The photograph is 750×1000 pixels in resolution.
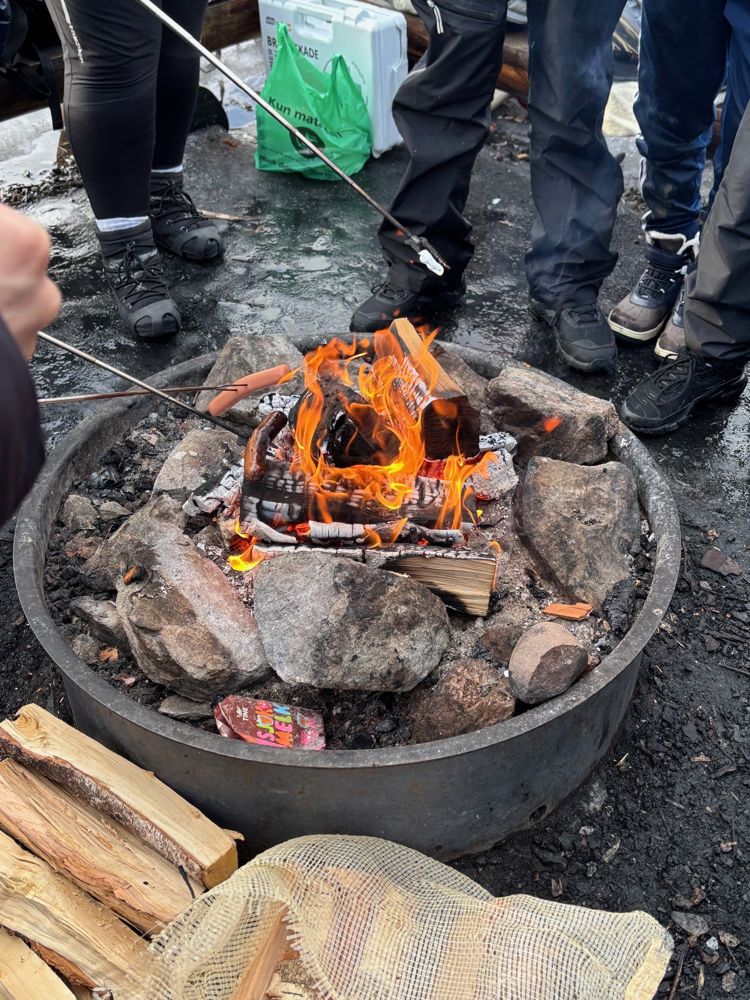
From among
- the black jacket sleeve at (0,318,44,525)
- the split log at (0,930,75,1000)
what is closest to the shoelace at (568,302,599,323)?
the split log at (0,930,75,1000)

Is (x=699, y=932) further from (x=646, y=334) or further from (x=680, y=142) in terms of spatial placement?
(x=680, y=142)

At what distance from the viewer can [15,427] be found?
87 centimetres

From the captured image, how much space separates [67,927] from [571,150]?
3064 millimetres

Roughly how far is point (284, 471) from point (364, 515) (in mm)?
236

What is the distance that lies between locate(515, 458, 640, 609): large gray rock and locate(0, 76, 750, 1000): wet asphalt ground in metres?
0.46

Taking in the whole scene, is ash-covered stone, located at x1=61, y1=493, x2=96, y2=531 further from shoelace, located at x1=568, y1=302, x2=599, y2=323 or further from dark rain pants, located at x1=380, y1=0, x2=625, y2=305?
shoelace, located at x1=568, y1=302, x2=599, y2=323

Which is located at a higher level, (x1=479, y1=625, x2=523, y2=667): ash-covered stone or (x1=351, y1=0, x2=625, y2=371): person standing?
(x1=351, y1=0, x2=625, y2=371): person standing

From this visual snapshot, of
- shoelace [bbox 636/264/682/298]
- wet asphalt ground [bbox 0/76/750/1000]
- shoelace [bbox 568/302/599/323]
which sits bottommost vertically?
wet asphalt ground [bbox 0/76/750/1000]

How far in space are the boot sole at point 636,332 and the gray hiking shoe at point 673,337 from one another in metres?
0.09

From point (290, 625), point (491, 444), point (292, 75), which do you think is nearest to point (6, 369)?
point (290, 625)

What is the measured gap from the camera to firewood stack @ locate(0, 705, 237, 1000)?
1739 millimetres

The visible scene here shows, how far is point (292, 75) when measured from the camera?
4.86 m

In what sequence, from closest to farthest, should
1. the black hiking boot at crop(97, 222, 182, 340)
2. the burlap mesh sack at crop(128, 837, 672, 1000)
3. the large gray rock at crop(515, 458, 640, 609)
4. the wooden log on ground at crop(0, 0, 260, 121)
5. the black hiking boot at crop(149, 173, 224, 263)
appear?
the burlap mesh sack at crop(128, 837, 672, 1000) < the large gray rock at crop(515, 458, 640, 609) < the black hiking boot at crop(97, 222, 182, 340) < the black hiking boot at crop(149, 173, 224, 263) < the wooden log on ground at crop(0, 0, 260, 121)

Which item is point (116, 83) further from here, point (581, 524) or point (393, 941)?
point (393, 941)
